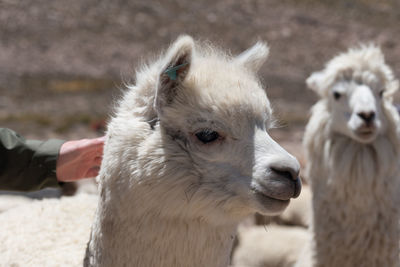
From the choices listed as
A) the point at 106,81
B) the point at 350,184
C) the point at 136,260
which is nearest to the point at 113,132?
the point at 136,260

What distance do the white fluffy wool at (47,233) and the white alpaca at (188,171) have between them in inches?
18.7

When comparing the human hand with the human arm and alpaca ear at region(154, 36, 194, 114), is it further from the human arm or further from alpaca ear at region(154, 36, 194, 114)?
alpaca ear at region(154, 36, 194, 114)

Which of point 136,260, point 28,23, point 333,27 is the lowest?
point 136,260

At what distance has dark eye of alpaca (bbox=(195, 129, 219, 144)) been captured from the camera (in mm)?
→ 1875

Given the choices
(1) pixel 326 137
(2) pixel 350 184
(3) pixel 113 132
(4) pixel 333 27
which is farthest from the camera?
(4) pixel 333 27

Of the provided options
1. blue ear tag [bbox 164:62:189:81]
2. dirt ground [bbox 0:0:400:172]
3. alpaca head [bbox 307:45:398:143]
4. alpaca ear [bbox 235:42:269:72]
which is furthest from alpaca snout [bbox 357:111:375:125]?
dirt ground [bbox 0:0:400:172]

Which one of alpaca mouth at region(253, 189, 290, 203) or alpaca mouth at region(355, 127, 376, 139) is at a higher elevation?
alpaca mouth at region(355, 127, 376, 139)

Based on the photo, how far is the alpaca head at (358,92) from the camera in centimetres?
382

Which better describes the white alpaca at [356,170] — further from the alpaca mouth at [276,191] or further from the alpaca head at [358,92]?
the alpaca mouth at [276,191]

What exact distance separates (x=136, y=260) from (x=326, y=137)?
277 cm

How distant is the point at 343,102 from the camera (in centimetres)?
416

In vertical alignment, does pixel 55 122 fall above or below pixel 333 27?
below

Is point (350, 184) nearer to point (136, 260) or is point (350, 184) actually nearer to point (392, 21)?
point (136, 260)

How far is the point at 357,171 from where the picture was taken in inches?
156
